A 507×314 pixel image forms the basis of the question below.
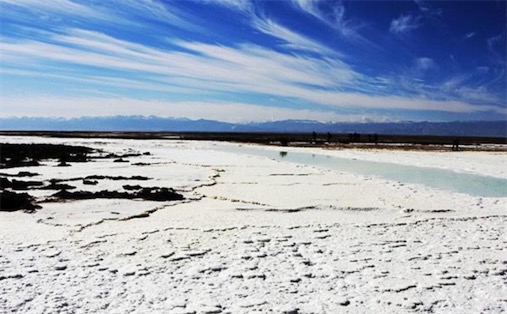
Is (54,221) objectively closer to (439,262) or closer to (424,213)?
(439,262)

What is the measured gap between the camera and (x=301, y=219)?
10109mm

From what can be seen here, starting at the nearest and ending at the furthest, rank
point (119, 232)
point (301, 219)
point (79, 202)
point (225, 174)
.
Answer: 1. point (119, 232)
2. point (301, 219)
3. point (79, 202)
4. point (225, 174)

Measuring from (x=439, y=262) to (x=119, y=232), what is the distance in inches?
224

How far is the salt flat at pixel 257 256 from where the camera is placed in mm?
5246

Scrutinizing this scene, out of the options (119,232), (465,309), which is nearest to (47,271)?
(119,232)

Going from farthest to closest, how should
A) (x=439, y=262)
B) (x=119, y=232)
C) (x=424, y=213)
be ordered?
1. (x=424, y=213)
2. (x=119, y=232)
3. (x=439, y=262)

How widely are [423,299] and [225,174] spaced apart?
14757mm

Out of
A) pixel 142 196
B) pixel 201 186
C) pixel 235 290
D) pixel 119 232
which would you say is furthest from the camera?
pixel 201 186

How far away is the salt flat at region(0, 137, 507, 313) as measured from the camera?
525 centimetres

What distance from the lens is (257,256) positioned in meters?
7.07

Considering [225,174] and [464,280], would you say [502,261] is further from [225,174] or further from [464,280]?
[225,174]

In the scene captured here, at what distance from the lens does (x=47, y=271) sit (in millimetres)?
6152

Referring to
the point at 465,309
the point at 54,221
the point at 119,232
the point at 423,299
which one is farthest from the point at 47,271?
the point at 465,309

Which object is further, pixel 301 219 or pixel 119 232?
pixel 301 219
